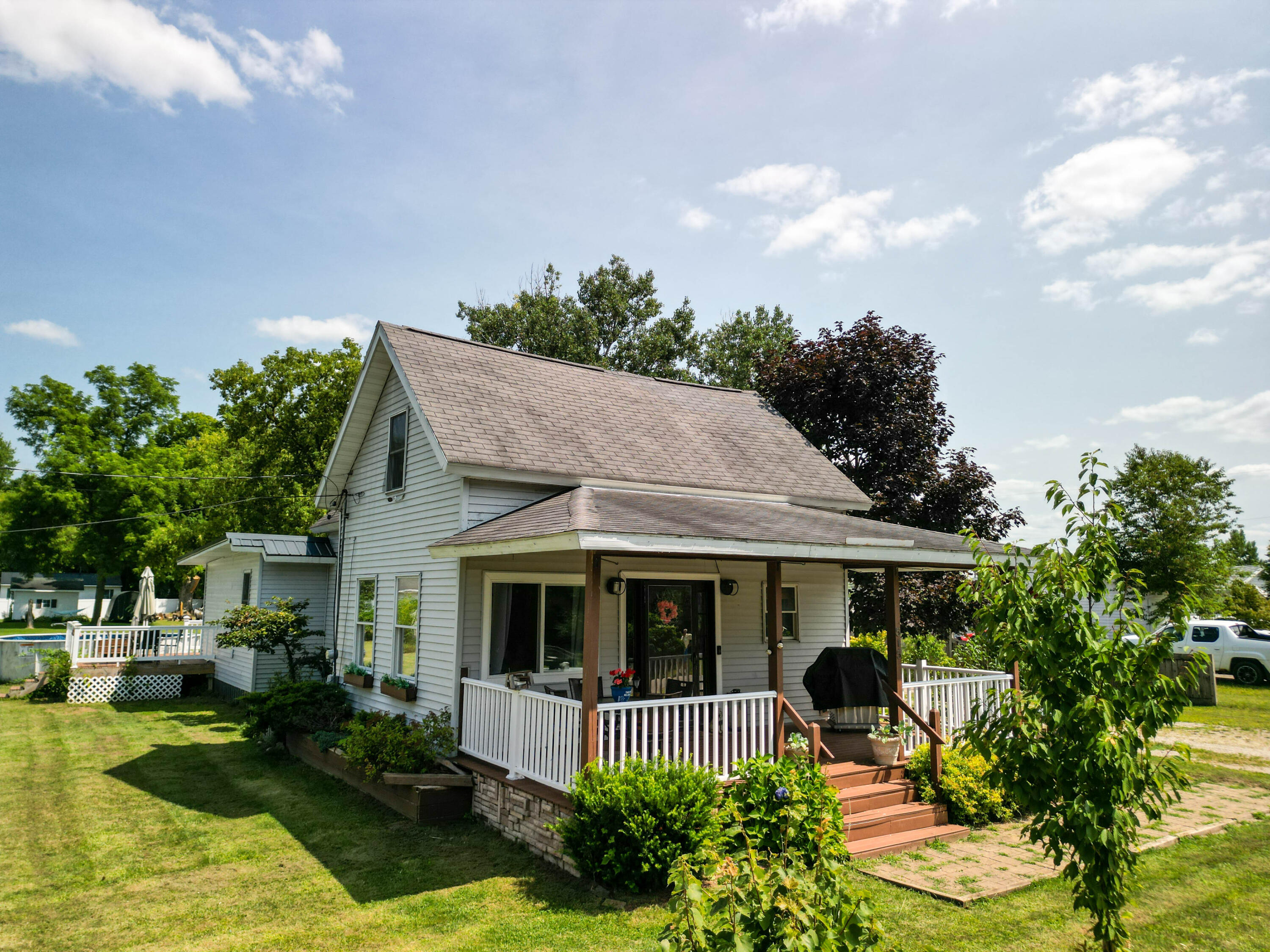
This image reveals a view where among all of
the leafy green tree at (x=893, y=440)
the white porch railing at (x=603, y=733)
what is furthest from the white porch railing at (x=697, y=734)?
the leafy green tree at (x=893, y=440)

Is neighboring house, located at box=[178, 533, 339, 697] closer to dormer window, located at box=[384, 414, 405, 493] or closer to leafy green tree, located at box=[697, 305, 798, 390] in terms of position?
dormer window, located at box=[384, 414, 405, 493]

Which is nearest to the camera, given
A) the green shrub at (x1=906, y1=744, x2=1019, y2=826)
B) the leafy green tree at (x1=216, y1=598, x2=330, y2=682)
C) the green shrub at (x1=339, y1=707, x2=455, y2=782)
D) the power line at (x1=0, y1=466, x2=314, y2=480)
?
the green shrub at (x1=906, y1=744, x2=1019, y2=826)

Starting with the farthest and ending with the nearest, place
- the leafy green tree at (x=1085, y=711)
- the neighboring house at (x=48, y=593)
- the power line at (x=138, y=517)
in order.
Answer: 1. the neighboring house at (x=48, y=593)
2. the power line at (x=138, y=517)
3. the leafy green tree at (x=1085, y=711)

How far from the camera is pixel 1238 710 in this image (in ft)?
59.6

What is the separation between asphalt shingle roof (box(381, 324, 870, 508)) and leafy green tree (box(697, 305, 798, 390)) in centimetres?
2034

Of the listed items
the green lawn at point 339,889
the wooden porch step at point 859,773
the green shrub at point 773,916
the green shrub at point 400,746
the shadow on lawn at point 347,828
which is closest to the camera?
the green shrub at point 773,916

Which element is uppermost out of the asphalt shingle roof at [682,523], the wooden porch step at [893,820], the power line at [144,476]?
the power line at [144,476]

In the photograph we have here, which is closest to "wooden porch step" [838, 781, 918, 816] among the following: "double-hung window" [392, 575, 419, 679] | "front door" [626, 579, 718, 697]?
"front door" [626, 579, 718, 697]

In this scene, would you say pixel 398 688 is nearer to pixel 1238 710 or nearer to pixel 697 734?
pixel 697 734

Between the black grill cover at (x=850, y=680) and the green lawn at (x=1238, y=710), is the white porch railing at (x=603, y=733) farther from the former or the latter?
the green lawn at (x=1238, y=710)

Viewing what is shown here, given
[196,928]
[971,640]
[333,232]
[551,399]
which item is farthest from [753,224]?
[196,928]

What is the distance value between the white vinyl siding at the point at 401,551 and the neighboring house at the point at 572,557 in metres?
0.05

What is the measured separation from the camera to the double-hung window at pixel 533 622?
990cm

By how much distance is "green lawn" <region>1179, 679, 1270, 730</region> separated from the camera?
16375 mm
